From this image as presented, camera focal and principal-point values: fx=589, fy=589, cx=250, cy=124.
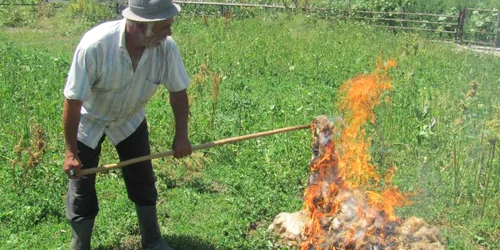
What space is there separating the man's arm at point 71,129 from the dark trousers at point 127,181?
9.6 inches

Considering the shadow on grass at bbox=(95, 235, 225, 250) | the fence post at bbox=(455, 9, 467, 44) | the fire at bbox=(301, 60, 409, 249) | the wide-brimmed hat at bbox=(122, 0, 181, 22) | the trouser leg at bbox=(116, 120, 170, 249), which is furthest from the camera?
the fence post at bbox=(455, 9, 467, 44)

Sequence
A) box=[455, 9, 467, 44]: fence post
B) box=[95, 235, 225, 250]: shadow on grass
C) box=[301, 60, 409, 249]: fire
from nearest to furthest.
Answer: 1. box=[301, 60, 409, 249]: fire
2. box=[95, 235, 225, 250]: shadow on grass
3. box=[455, 9, 467, 44]: fence post

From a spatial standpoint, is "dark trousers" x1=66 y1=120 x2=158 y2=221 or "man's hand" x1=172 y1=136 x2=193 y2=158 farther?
"man's hand" x1=172 y1=136 x2=193 y2=158

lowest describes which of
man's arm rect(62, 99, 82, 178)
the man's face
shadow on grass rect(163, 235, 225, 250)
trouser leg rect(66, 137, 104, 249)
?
shadow on grass rect(163, 235, 225, 250)

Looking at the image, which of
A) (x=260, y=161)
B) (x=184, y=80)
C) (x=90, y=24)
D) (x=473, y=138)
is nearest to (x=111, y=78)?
(x=184, y=80)

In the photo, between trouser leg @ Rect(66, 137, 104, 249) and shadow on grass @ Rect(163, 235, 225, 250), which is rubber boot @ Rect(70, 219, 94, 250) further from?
shadow on grass @ Rect(163, 235, 225, 250)

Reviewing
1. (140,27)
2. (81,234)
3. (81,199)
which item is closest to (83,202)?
(81,199)

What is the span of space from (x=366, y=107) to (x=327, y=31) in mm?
9525

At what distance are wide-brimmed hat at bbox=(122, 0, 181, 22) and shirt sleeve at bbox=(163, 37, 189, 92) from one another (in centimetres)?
43

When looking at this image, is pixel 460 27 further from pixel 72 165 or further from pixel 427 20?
pixel 72 165

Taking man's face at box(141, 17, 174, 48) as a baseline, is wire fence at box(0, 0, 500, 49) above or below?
below

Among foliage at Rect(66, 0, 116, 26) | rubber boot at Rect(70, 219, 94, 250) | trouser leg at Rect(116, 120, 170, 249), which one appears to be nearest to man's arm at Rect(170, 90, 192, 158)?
trouser leg at Rect(116, 120, 170, 249)

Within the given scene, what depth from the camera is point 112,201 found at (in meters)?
5.54

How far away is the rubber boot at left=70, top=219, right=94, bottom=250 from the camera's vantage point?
14.3ft
